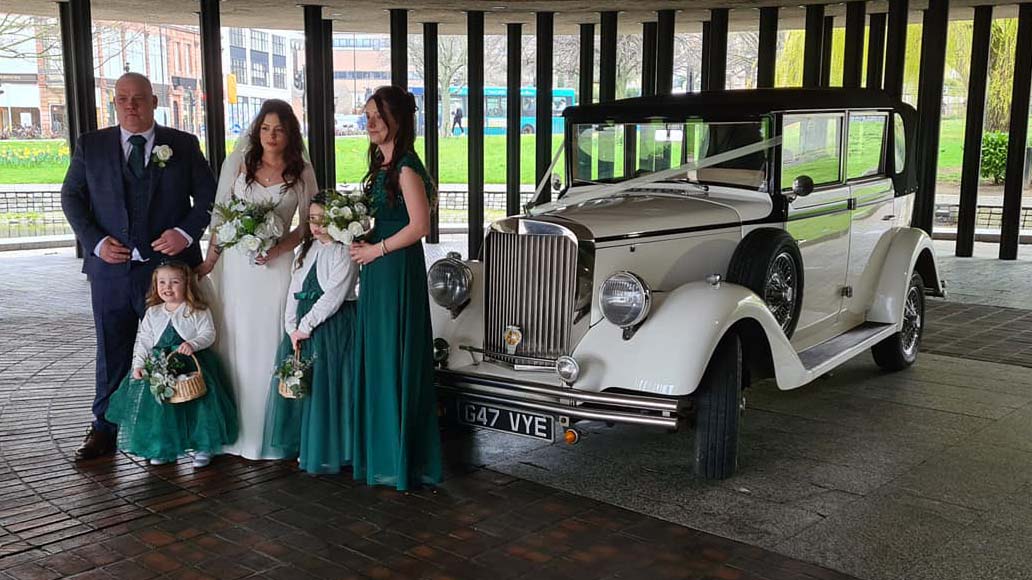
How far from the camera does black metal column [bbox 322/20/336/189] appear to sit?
12938mm

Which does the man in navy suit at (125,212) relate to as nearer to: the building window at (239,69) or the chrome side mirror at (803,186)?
the chrome side mirror at (803,186)

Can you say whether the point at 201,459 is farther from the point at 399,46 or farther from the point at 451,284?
the point at 399,46

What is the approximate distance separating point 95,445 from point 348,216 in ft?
6.34

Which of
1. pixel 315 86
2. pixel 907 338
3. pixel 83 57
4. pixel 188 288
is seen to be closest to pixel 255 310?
pixel 188 288

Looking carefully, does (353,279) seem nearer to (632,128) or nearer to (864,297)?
(632,128)

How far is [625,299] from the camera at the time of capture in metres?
4.45

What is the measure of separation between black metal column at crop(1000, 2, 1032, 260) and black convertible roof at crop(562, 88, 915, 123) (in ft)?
25.4

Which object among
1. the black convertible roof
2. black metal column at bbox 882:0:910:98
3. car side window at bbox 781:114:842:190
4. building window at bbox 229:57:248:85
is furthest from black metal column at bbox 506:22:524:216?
car side window at bbox 781:114:842:190

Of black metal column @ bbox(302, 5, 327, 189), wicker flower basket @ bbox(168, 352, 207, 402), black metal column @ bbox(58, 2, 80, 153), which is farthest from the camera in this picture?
black metal column @ bbox(302, 5, 327, 189)

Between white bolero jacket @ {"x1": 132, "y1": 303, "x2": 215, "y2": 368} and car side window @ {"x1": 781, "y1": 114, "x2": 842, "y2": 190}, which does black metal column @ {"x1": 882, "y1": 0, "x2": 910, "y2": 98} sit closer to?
car side window @ {"x1": 781, "y1": 114, "x2": 842, "y2": 190}

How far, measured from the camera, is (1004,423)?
18.5ft

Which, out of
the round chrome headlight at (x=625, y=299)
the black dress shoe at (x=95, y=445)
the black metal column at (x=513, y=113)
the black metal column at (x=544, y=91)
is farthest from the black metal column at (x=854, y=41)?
the black dress shoe at (x=95, y=445)

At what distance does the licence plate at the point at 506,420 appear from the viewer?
4.44m

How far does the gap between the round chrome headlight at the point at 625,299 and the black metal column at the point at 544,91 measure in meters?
8.60
